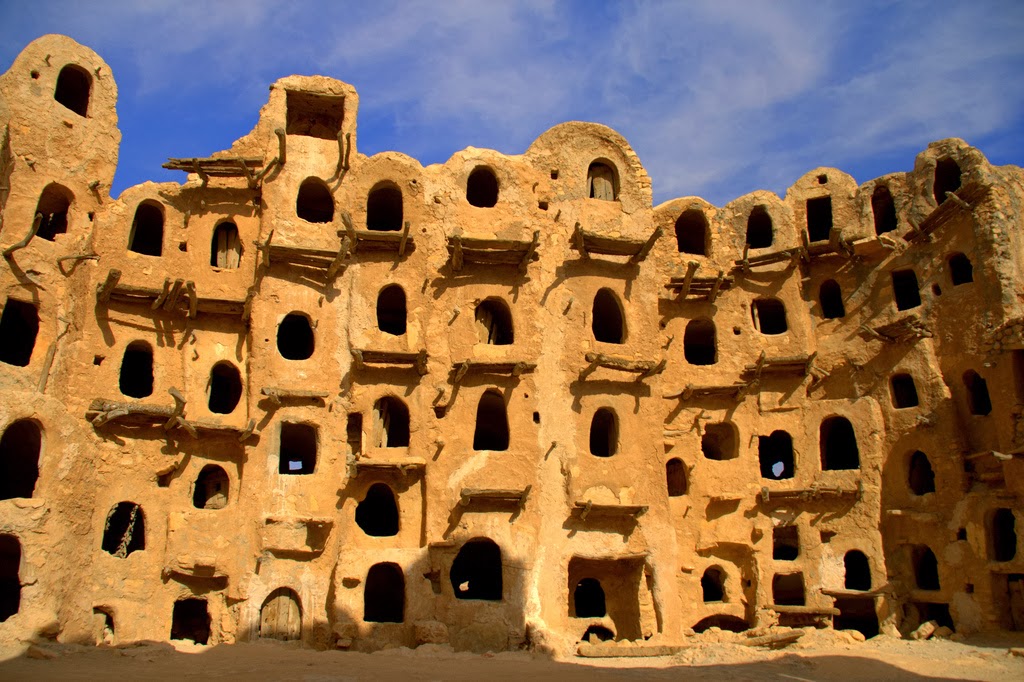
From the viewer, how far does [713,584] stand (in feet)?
88.3

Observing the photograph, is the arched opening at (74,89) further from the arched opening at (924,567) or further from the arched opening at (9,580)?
the arched opening at (924,567)

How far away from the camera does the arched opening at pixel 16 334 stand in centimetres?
2359

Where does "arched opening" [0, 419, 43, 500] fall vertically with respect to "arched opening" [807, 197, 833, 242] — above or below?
below

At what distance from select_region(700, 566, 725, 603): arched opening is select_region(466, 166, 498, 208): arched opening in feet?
45.3

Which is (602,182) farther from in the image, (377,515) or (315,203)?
(377,515)

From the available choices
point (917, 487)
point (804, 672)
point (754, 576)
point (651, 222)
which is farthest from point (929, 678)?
point (651, 222)

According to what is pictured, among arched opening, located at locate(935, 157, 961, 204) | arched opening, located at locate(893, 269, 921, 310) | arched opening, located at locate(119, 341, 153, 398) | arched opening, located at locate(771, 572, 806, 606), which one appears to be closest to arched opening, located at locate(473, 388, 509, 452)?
arched opening, located at locate(771, 572, 806, 606)

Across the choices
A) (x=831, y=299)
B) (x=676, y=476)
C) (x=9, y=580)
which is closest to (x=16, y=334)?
(x=9, y=580)

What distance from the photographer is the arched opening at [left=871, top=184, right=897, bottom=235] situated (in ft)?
94.9

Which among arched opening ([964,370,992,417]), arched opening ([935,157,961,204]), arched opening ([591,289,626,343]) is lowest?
arched opening ([964,370,992,417])

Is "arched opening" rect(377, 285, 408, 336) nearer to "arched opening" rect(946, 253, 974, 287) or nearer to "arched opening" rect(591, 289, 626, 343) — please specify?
"arched opening" rect(591, 289, 626, 343)

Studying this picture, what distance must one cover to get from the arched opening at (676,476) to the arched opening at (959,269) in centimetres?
1053

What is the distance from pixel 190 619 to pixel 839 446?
21612mm

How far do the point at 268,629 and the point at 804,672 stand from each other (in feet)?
43.5
